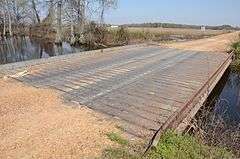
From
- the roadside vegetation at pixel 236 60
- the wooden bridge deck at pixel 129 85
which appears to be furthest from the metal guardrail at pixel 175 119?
the roadside vegetation at pixel 236 60

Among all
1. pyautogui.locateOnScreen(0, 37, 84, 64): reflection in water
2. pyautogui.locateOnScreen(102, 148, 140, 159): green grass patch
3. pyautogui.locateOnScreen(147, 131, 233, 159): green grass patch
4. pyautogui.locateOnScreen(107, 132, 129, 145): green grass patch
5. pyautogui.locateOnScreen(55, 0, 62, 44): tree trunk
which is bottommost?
pyautogui.locateOnScreen(0, 37, 84, 64): reflection in water

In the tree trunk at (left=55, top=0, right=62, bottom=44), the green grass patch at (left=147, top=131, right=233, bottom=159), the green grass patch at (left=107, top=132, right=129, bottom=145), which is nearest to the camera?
the green grass patch at (left=147, top=131, right=233, bottom=159)

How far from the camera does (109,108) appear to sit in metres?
7.68

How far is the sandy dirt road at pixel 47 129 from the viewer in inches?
207

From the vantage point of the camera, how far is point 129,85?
409 inches

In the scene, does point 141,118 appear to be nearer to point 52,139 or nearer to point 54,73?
point 52,139

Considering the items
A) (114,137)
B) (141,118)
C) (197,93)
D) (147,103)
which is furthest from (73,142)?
(197,93)

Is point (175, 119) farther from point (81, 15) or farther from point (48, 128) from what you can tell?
point (81, 15)

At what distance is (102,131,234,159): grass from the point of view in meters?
5.31

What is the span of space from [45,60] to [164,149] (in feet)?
30.9

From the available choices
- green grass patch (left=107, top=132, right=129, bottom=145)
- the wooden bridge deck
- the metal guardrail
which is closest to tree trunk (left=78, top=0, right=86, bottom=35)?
the wooden bridge deck

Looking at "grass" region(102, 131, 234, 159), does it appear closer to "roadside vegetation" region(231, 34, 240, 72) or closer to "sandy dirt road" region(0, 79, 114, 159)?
"sandy dirt road" region(0, 79, 114, 159)

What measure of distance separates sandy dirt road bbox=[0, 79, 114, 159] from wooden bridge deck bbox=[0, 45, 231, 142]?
1.98ft

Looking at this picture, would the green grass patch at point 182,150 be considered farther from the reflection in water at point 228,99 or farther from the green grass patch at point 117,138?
Answer: the reflection in water at point 228,99
